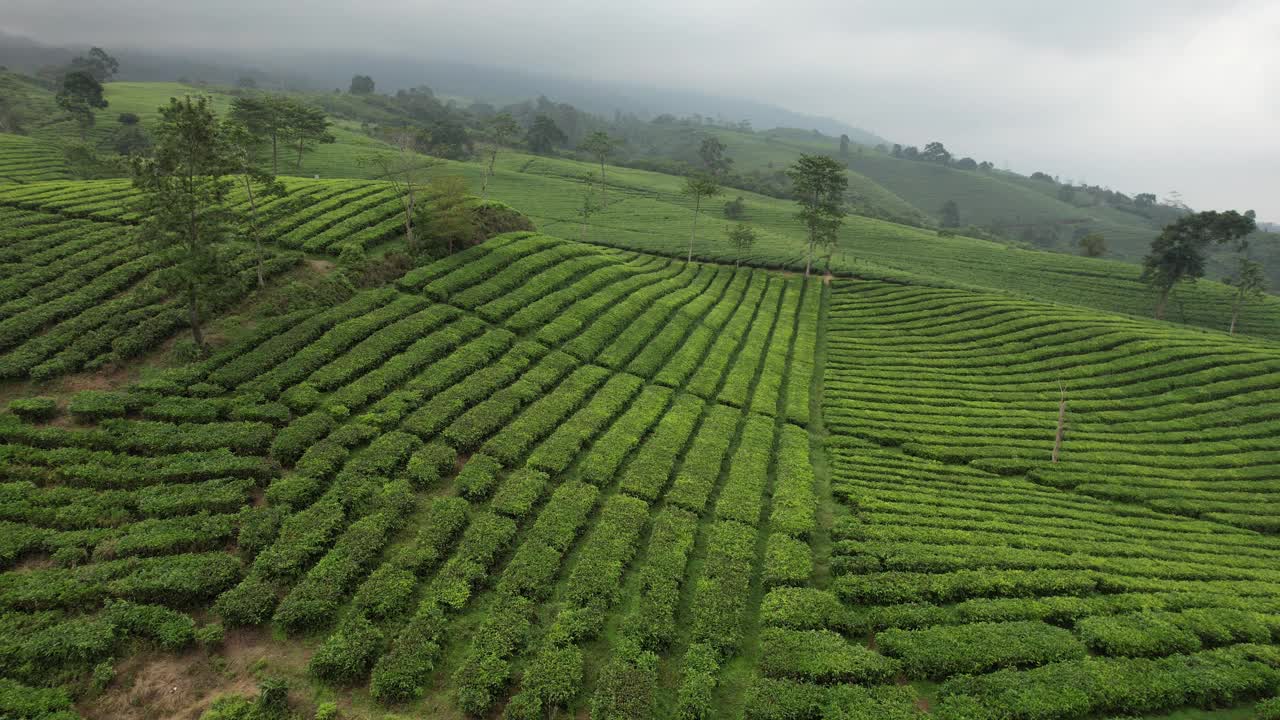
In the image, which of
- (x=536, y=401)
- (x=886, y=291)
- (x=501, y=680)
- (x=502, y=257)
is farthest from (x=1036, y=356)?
(x=501, y=680)

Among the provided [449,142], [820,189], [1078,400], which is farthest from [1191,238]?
[449,142]

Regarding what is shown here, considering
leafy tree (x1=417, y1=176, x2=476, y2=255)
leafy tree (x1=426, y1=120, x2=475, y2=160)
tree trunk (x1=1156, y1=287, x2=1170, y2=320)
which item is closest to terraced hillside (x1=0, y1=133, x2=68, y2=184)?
leafy tree (x1=417, y1=176, x2=476, y2=255)

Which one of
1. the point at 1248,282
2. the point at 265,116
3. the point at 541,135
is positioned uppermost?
the point at 541,135

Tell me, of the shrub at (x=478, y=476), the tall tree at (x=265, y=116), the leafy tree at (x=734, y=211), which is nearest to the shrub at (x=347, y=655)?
the shrub at (x=478, y=476)

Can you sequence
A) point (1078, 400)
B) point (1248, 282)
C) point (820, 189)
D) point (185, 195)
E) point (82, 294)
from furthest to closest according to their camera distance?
→ point (820, 189)
point (1248, 282)
point (1078, 400)
point (82, 294)
point (185, 195)

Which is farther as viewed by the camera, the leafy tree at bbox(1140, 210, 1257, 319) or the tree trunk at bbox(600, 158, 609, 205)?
the tree trunk at bbox(600, 158, 609, 205)

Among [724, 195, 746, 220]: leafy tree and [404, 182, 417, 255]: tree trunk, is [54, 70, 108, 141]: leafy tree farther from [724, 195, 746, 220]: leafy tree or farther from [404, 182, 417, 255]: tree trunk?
[724, 195, 746, 220]: leafy tree

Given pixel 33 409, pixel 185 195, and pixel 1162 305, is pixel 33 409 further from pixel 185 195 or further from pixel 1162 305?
pixel 1162 305

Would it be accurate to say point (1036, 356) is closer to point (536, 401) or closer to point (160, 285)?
point (536, 401)
